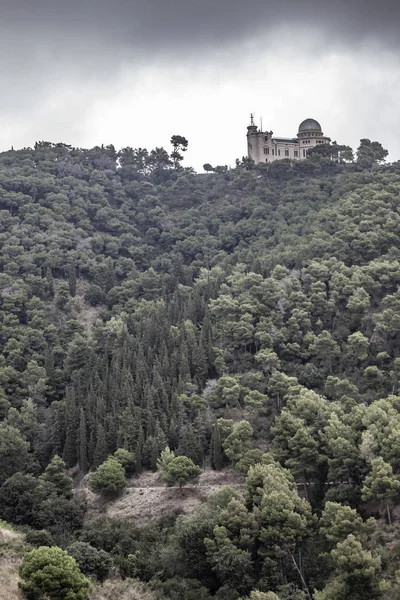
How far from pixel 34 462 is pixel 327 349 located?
98.5ft

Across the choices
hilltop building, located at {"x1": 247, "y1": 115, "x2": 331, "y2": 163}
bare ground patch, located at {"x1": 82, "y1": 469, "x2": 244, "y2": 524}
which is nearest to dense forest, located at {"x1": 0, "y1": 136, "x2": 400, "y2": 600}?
bare ground patch, located at {"x1": 82, "y1": 469, "x2": 244, "y2": 524}

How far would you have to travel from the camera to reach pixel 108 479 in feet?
193

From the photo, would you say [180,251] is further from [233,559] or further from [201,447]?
[233,559]

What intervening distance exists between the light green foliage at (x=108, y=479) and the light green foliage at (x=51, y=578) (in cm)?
1884

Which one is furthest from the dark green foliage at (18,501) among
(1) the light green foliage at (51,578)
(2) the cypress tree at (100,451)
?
(1) the light green foliage at (51,578)

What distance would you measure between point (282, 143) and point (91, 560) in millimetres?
96307

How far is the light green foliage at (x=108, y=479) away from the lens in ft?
192

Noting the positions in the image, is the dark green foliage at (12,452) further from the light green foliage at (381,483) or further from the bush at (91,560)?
the light green foliage at (381,483)

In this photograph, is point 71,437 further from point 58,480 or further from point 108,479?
point 108,479

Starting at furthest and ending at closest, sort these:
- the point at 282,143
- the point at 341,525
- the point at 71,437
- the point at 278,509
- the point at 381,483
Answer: the point at 282,143 < the point at 71,437 < the point at 381,483 < the point at 278,509 < the point at 341,525

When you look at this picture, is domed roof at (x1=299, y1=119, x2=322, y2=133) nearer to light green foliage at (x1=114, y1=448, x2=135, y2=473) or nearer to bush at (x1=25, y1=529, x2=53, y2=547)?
light green foliage at (x1=114, y1=448, x2=135, y2=473)

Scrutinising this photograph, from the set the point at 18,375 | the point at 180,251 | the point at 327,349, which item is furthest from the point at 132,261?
the point at 327,349

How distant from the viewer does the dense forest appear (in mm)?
47406

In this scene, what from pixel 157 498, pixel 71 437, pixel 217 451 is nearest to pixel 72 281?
pixel 71 437
